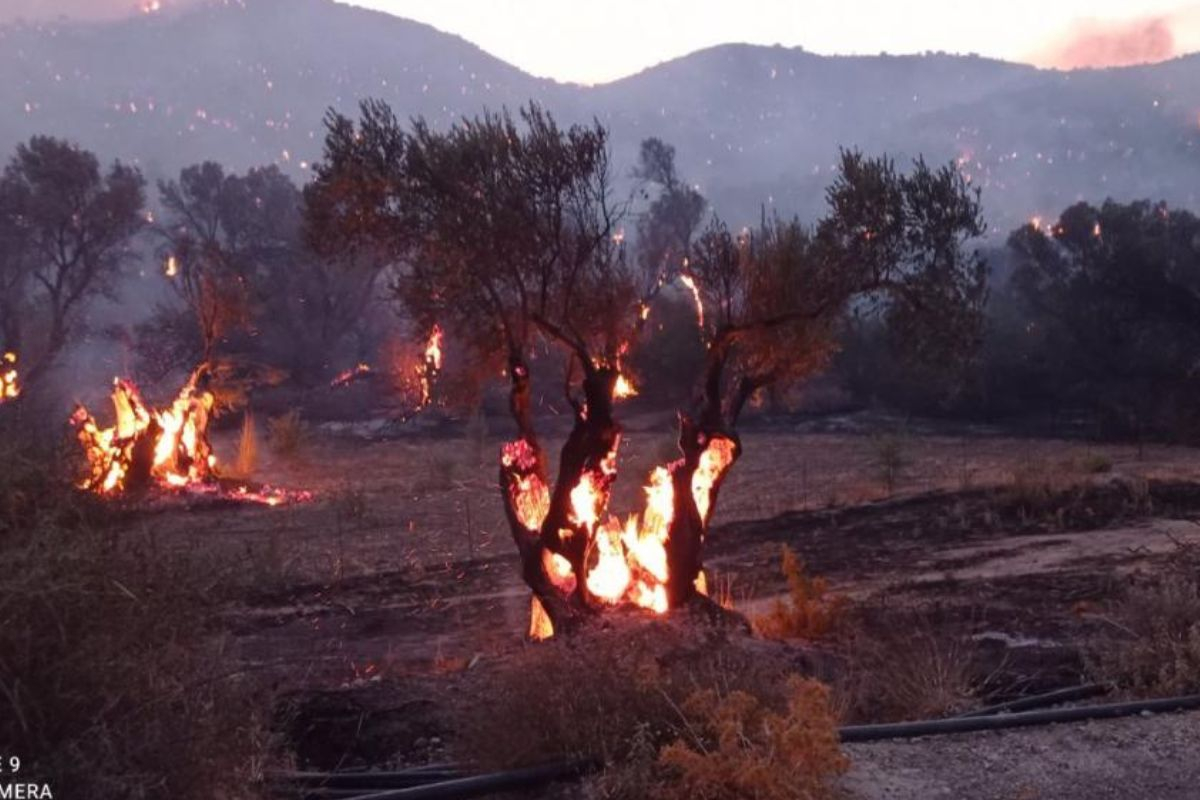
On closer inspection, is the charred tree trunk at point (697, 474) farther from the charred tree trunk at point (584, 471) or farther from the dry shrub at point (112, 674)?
the dry shrub at point (112, 674)

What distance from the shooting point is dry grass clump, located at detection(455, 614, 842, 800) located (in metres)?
5.39

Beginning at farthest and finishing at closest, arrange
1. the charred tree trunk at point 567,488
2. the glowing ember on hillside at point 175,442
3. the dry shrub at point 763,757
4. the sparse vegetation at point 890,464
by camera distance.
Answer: the glowing ember on hillside at point 175,442 < the sparse vegetation at point 890,464 < the charred tree trunk at point 567,488 < the dry shrub at point 763,757

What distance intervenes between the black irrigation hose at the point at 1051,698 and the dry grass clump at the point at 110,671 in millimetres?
5269

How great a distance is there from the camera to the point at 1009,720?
717cm

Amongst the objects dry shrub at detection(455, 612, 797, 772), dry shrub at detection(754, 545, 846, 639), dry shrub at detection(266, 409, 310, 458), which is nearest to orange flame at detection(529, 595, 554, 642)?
dry shrub at detection(754, 545, 846, 639)

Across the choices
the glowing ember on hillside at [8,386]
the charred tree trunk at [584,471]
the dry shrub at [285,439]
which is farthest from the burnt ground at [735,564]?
the dry shrub at [285,439]

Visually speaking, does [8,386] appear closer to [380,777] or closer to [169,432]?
[380,777]

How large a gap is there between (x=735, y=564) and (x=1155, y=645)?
8.03m

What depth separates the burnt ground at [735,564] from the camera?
8.79 meters

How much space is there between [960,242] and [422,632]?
7.31m

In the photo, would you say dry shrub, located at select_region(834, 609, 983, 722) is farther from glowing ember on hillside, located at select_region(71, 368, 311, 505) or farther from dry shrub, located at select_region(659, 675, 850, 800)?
glowing ember on hillside, located at select_region(71, 368, 311, 505)

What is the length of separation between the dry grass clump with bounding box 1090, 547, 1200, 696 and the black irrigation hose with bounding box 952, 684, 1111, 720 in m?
0.15

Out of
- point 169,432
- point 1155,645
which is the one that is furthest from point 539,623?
point 169,432

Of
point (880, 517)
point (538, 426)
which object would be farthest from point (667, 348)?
point (880, 517)
